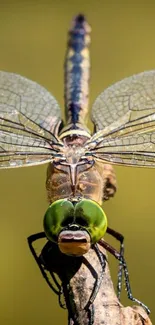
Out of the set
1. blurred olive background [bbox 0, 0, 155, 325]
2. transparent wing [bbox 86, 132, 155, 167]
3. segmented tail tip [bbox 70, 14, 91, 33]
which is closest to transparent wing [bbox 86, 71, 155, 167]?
transparent wing [bbox 86, 132, 155, 167]

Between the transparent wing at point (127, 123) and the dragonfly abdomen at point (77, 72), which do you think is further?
the dragonfly abdomen at point (77, 72)

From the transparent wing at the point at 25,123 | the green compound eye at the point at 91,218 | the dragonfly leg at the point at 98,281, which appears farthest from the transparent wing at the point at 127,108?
the dragonfly leg at the point at 98,281

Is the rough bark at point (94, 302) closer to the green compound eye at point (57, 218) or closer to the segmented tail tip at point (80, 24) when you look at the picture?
the green compound eye at point (57, 218)

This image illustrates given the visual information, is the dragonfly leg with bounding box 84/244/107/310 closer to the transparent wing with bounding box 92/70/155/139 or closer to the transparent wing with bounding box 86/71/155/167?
the transparent wing with bounding box 86/71/155/167

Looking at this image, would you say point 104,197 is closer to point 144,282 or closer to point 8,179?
point 144,282

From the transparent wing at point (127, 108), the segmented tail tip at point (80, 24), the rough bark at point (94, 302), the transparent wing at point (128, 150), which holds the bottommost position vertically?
the rough bark at point (94, 302)

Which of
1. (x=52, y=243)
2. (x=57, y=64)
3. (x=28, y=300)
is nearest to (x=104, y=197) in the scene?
(x=52, y=243)
